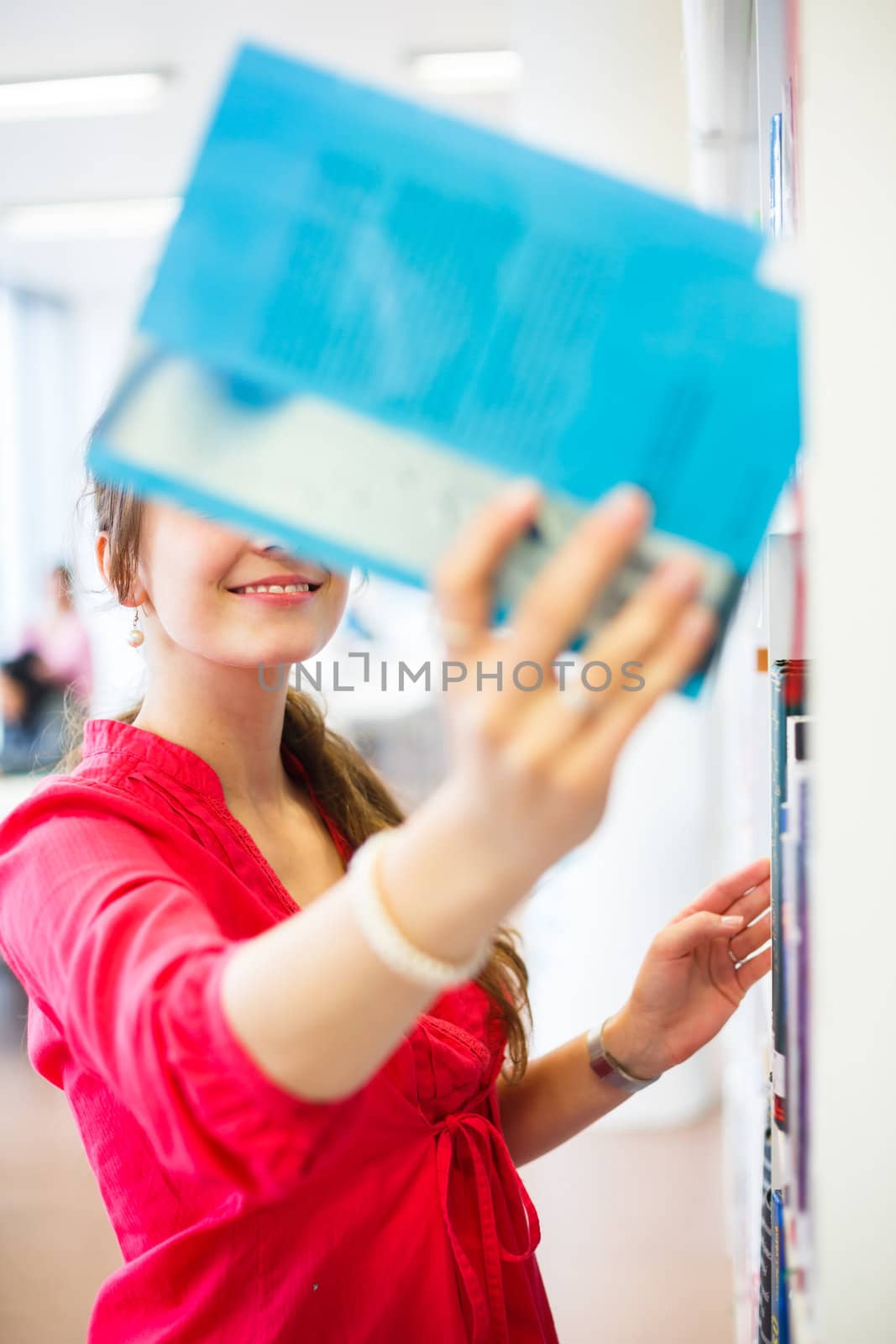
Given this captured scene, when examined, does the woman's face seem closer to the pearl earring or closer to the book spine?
the pearl earring

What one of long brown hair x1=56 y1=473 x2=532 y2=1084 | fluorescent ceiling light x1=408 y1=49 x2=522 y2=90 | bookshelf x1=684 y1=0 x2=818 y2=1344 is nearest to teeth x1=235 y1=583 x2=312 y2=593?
long brown hair x1=56 y1=473 x2=532 y2=1084

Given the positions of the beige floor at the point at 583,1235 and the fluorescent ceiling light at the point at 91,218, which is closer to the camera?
the beige floor at the point at 583,1235

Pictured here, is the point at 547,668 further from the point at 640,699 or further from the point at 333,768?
the point at 333,768

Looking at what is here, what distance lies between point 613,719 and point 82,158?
606cm

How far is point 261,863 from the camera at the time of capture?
3.10ft

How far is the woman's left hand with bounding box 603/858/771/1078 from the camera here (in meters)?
1.06

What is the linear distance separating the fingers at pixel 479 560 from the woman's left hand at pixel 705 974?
65 centimetres

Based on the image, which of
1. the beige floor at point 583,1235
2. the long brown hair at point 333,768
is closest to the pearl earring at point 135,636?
the long brown hair at point 333,768

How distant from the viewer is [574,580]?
47 centimetres

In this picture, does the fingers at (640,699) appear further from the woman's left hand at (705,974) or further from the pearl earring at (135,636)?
the pearl earring at (135,636)

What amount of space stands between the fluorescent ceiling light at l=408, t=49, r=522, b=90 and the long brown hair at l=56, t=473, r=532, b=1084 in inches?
155

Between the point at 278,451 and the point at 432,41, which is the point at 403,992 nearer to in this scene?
the point at 278,451

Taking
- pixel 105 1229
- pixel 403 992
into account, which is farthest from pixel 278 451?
pixel 105 1229

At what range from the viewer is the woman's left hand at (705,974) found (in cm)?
106
